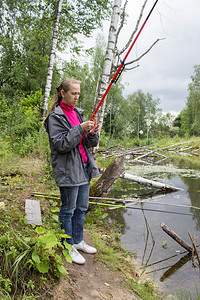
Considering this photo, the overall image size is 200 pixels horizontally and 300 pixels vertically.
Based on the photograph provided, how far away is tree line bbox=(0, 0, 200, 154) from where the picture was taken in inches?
307

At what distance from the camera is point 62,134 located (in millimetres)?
2168

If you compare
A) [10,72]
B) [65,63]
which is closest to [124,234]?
[65,63]

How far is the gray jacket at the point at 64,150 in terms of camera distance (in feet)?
6.94

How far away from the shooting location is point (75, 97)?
7.62 feet

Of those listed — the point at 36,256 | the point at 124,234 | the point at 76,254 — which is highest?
the point at 36,256

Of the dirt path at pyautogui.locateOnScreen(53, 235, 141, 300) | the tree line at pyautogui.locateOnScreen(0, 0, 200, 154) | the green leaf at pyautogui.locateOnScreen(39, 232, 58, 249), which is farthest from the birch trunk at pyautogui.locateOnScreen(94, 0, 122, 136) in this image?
the green leaf at pyautogui.locateOnScreen(39, 232, 58, 249)

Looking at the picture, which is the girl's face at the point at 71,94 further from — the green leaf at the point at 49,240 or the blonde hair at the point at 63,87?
the green leaf at the point at 49,240

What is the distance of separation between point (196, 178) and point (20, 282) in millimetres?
7592

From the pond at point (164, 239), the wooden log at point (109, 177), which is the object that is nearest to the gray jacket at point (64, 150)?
the pond at point (164, 239)

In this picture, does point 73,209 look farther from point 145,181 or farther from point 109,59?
point 145,181

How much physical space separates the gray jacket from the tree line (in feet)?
11.6

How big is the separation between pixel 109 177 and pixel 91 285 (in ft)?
6.67

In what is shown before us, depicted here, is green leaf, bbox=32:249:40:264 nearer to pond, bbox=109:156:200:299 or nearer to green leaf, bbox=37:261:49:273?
green leaf, bbox=37:261:49:273

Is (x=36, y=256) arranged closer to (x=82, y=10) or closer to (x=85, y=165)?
(x=85, y=165)
